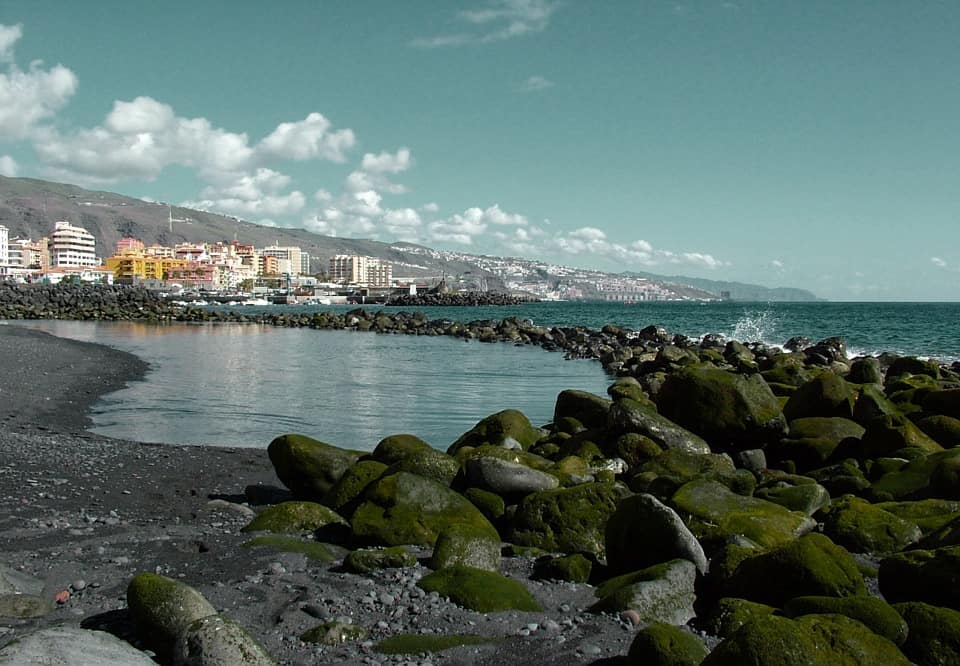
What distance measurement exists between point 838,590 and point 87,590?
5.33 metres

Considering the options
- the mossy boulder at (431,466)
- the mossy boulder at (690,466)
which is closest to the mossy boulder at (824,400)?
the mossy boulder at (690,466)

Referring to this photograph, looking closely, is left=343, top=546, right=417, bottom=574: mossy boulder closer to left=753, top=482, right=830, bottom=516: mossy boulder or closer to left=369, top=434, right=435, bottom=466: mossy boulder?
left=369, top=434, right=435, bottom=466: mossy boulder

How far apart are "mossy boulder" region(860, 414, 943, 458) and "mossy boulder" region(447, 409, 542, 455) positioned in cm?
456

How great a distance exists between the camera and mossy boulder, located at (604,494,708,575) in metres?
6.44

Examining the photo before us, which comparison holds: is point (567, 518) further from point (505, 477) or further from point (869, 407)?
point (869, 407)

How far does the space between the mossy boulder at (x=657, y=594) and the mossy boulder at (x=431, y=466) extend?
2996 mm

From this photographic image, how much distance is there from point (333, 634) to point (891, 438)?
830 cm

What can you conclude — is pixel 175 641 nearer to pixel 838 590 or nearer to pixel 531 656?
pixel 531 656

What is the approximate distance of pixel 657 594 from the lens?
5.79 m

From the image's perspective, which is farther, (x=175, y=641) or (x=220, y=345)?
(x=220, y=345)

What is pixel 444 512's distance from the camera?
24.3 ft

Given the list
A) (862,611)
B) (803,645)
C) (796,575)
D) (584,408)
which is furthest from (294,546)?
(584,408)

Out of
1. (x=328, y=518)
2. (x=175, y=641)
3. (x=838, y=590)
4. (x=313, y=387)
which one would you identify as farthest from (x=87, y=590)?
(x=313, y=387)

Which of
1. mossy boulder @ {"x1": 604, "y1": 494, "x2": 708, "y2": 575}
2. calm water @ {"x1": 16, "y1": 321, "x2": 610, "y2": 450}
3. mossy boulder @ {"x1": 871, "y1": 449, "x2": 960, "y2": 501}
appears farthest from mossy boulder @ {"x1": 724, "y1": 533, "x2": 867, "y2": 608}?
calm water @ {"x1": 16, "y1": 321, "x2": 610, "y2": 450}
